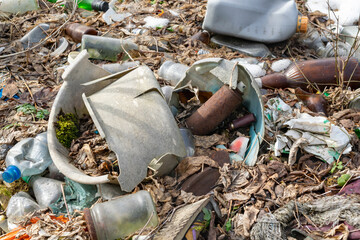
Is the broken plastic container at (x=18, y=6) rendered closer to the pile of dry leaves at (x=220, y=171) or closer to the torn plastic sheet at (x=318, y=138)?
the pile of dry leaves at (x=220, y=171)

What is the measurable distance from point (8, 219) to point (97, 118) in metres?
0.89

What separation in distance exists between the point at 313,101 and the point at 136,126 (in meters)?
1.67

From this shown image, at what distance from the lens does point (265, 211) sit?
2.31m

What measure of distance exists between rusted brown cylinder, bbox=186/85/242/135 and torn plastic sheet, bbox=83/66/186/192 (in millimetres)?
376

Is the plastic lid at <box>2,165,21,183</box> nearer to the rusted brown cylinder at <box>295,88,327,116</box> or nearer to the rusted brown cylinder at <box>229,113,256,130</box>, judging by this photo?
the rusted brown cylinder at <box>229,113,256,130</box>

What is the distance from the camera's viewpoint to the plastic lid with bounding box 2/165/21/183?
7.99ft

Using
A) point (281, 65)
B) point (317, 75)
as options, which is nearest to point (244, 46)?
point (281, 65)

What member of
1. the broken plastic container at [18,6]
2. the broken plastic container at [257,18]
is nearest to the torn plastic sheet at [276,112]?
the broken plastic container at [257,18]

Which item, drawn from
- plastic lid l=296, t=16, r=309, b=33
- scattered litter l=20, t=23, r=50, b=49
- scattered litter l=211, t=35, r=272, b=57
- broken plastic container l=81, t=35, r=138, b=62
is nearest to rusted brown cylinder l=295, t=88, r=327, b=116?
scattered litter l=211, t=35, r=272, b=57

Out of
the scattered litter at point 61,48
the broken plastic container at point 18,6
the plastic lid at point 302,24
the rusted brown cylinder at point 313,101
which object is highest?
the broken plastic container at point 18,6

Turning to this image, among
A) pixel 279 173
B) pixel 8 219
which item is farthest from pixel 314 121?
pixel 8 219

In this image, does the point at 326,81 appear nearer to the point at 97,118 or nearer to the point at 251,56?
the point at 251,56

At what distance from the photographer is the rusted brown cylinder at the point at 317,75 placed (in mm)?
3385

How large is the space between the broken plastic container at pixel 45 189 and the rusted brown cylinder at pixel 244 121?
140 centimetres
